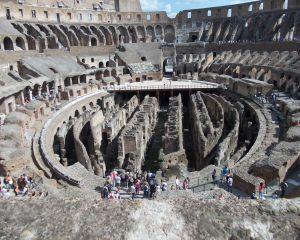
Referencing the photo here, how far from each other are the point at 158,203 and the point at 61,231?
161 cm

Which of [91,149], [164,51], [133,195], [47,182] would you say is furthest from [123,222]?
[164,51]

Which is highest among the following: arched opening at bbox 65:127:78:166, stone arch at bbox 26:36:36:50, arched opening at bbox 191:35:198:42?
stone arch at bbox 26:36:36:50

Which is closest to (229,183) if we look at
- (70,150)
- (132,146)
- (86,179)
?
(86,179)

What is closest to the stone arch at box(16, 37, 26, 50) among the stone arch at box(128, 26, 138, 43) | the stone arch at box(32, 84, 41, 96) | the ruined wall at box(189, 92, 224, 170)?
the stone arch at box(32, 84, 41, 96)

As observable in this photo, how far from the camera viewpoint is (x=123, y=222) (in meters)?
4.66

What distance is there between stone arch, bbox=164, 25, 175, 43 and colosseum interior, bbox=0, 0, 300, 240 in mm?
264

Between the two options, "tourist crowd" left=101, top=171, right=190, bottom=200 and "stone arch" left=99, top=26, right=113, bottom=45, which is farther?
"stone arch" left=99, top=26, right=113, bottom=45

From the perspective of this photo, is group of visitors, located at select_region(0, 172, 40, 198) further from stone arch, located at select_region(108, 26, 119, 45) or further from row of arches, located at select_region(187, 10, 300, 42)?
stone arch, located at select_region(108, 26, 119, 45)

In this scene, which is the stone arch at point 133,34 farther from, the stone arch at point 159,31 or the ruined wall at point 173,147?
the ruined wall at point 173,147

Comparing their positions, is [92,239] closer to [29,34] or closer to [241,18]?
[29,34]

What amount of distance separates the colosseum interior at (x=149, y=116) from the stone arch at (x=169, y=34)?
264 millimetres

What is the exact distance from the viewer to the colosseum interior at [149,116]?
4.76m

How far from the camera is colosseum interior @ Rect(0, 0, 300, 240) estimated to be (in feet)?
15.6

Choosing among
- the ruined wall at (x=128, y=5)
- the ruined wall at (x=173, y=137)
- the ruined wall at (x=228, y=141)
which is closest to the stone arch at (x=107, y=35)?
the ruined wall at (x=128, y=5)
